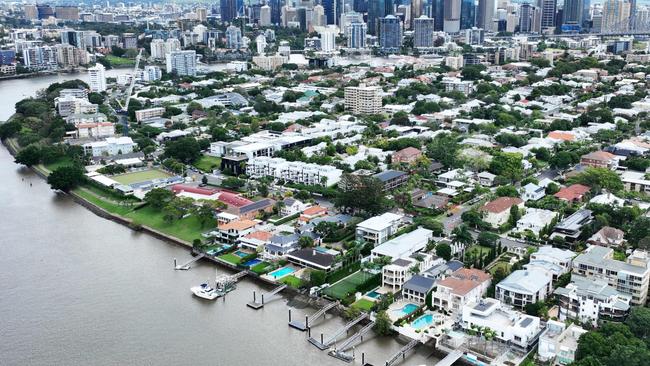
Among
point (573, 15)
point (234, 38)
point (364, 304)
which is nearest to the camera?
point (364, 304)

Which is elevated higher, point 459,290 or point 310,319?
point 459,290

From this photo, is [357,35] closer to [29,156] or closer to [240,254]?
[29,156]

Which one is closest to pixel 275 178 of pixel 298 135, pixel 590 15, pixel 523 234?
pixel 298 135

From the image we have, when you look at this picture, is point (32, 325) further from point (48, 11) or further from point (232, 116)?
point (48, 11)

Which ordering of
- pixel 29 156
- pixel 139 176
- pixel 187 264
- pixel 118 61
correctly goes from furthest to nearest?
pixel 118 61 < pixel 29 156 < pixel 139 176 < pixel 187 264

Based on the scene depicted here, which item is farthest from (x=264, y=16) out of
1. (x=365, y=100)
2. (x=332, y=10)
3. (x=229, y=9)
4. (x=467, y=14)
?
(x=365, y=100)

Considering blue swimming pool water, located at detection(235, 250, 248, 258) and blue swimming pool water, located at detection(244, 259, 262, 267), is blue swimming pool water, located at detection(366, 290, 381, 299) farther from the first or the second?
blue swimming pool water, located at detection(235, 250, 248, 258)
